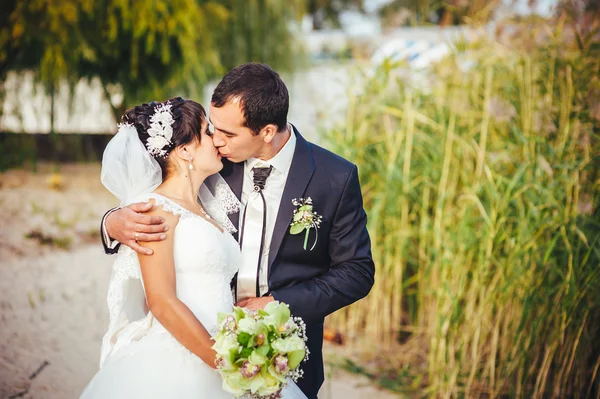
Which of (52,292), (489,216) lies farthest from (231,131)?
(52,292)

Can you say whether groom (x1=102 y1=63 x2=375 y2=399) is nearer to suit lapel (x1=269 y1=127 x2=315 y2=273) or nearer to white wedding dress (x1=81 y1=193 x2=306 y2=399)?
suit lapel (x1=269 y1=127 x2=315 y2=273)

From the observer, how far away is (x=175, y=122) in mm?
2438

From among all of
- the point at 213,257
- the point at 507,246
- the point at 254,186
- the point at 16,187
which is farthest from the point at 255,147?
the point at 16,187

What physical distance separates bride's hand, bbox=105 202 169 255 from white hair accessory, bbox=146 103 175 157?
23 centimetres

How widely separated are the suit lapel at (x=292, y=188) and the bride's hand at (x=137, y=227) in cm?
47

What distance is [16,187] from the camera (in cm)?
785

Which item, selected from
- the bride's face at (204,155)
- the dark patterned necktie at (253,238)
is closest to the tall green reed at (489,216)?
the dark patterned necktie at (253,238)

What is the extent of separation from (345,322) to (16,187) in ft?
15.8

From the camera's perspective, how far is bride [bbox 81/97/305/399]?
7.11 feet

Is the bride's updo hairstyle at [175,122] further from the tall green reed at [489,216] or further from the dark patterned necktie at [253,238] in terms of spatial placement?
the tall green reed at [489,216]

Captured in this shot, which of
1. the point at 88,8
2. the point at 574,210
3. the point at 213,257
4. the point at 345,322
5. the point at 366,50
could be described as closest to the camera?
the point at 213,257

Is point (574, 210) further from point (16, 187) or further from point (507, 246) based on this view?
point (16, 187)

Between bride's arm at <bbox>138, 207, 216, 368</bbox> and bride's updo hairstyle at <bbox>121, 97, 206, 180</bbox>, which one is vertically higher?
bride's updo hairstyle at <bbox>121, 97, 206, 180</bbox>

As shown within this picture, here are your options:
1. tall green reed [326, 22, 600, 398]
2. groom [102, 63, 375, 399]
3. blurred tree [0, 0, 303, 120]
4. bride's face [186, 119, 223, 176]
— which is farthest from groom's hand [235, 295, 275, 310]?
blurred tree [0, 0, 303, 120]
